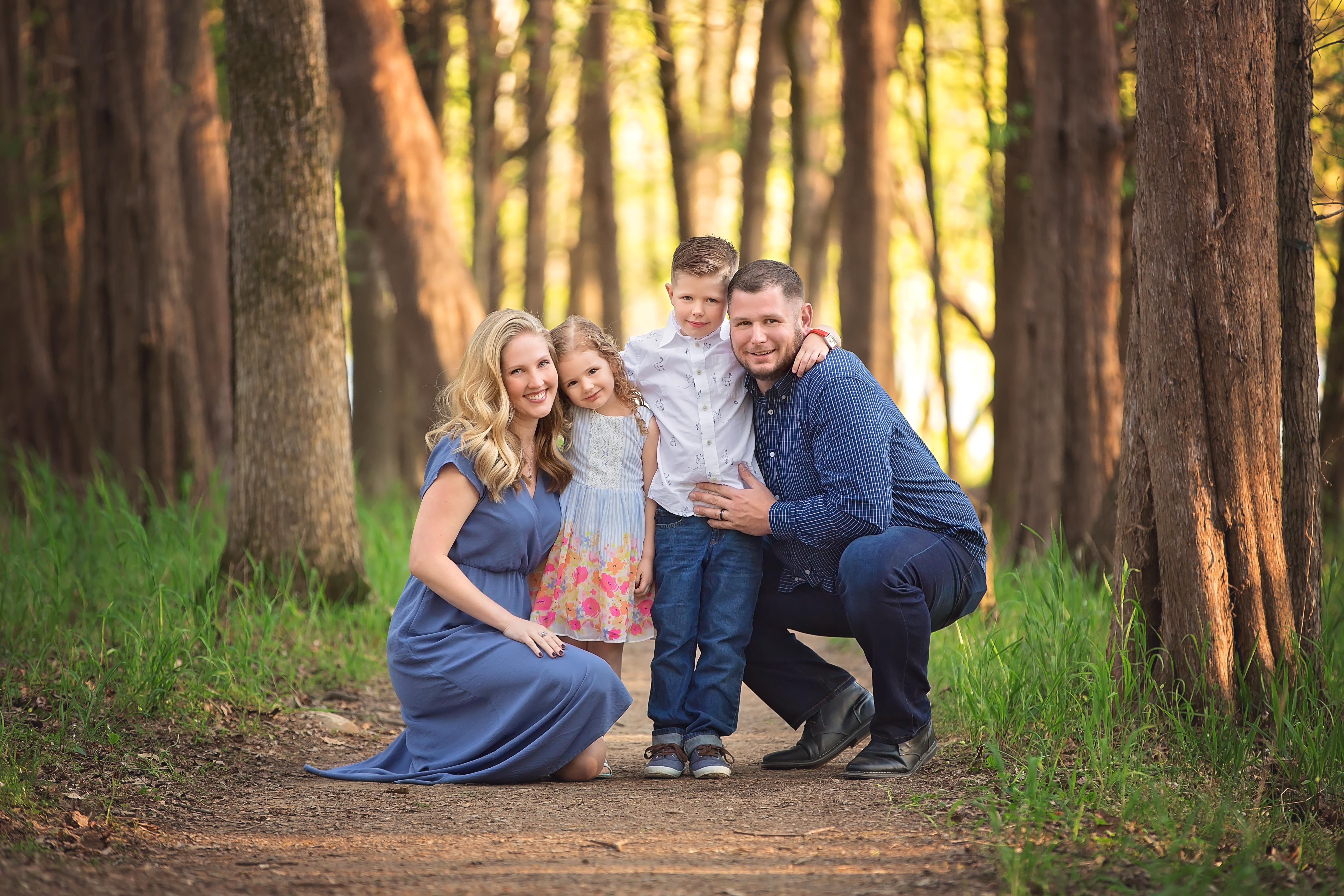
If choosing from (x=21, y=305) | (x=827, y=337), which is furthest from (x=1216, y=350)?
(x=21, y=305)

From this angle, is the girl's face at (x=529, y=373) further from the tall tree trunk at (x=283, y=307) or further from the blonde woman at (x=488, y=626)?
the tall tree trunk at (x=283, y=307)

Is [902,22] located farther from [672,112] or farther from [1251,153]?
[1251,153]

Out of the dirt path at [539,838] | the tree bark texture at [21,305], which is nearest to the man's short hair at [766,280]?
the dirt path at [539,838]

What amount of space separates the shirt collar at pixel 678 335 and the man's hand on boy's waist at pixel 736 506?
0.55 meters

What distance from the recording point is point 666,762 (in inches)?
160

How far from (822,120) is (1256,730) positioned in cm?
1193

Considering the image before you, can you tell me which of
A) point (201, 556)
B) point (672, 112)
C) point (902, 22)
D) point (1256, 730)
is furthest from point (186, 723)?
point (672, 112)

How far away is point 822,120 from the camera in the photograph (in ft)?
47.5

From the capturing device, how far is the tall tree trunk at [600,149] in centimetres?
1428

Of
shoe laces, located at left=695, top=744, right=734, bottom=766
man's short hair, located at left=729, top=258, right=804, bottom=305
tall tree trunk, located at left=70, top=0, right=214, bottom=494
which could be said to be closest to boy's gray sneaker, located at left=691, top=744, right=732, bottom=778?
shoe laces, located at left=695, top=744, right=734, bottom=766

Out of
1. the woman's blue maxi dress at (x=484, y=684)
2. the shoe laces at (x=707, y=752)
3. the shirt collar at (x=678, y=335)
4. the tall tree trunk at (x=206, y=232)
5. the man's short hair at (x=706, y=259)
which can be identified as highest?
the tall tree trunk at (x=206, y=232)

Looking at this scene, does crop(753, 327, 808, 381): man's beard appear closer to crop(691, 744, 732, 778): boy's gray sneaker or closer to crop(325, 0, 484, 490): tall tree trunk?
crop(691, 744, 732, 778): boy's gray sneaker

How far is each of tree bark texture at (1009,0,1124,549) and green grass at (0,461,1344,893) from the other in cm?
146

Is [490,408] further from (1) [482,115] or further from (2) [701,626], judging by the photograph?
(1) [482,115]
